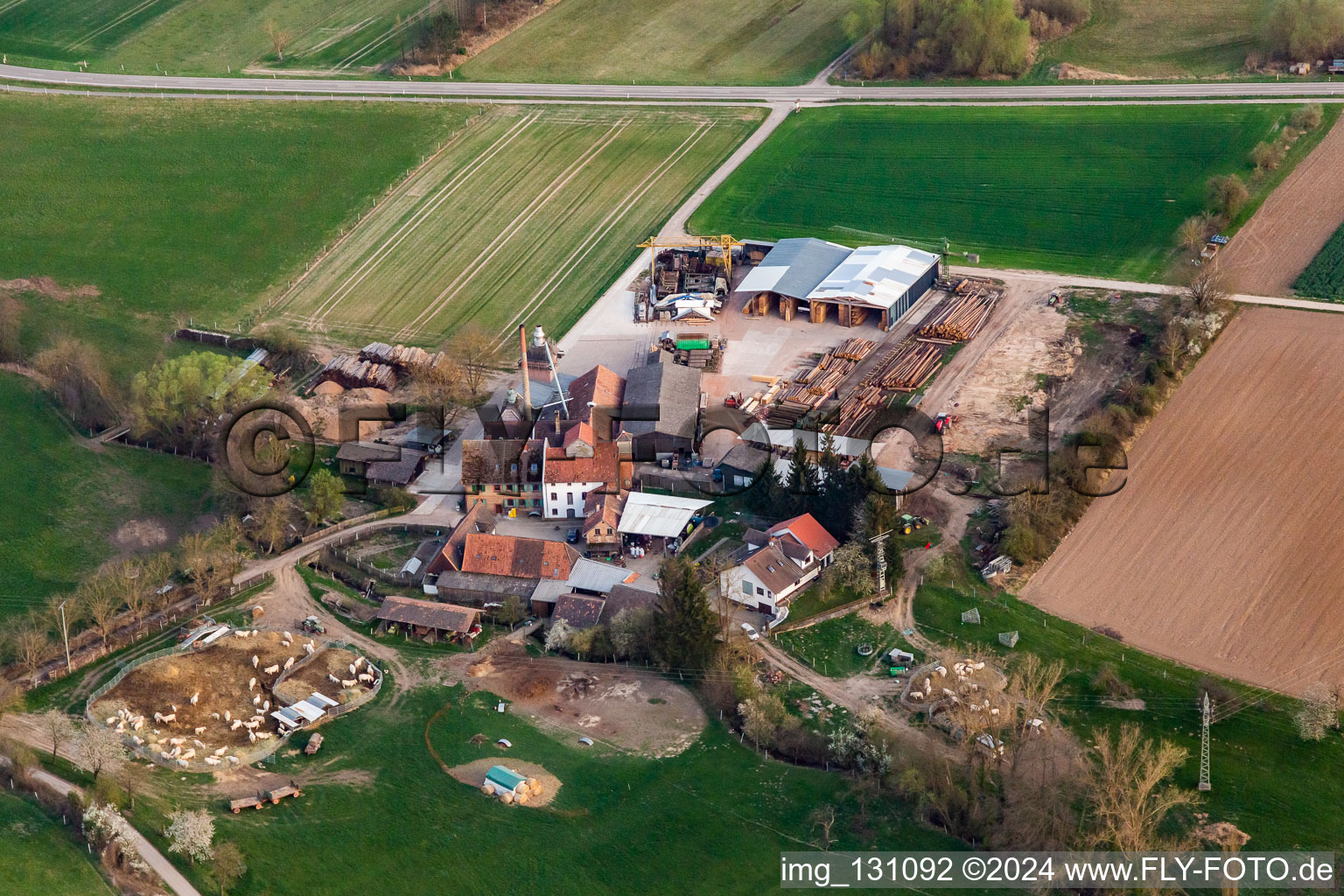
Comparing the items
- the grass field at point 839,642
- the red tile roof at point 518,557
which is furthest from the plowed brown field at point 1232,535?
the red tile roof at point 518,557

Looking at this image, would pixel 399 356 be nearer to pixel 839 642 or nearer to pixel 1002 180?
pixel 839 642

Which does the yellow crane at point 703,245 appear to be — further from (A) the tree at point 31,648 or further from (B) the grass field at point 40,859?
(B) the grass field at point 40,859

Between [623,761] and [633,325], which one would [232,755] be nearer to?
[623,761]

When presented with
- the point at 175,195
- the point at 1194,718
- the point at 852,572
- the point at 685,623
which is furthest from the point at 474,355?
the point at 1194,718

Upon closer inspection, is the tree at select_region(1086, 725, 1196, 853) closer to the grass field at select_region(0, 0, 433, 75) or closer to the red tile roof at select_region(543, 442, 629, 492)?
the red tile roof at select_region(543, 442, 629, 492)

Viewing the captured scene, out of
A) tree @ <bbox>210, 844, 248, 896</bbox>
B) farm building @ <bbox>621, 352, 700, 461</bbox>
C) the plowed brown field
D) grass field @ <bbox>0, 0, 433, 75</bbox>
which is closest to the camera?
tree @ <bbox>210, 844, 248, 896</bbox>

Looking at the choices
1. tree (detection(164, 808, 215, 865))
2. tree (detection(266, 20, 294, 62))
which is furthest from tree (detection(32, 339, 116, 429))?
tree (detection(266, 20, 294, 62))
